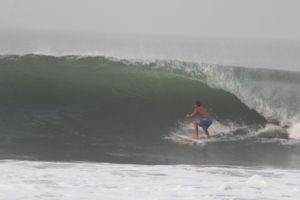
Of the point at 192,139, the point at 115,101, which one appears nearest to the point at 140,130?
the point at 192,139

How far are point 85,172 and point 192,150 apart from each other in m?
3.95

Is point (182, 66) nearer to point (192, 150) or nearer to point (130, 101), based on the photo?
point (130, 101)

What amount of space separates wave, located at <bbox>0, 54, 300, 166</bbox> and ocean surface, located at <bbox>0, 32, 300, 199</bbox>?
30mm

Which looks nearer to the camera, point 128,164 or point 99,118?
point 128,164

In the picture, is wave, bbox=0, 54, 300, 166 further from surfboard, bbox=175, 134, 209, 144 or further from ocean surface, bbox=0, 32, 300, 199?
surfboard, bbox=175, 134, 209, 144

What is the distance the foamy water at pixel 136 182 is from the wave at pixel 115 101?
1700 millimetres

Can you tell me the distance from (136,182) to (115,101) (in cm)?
784

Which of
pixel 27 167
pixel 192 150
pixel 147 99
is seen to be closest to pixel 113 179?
pixel 27 167

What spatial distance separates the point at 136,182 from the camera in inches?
311

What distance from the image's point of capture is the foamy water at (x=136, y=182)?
7043 mm

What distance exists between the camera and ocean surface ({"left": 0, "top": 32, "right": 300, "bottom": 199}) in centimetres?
774

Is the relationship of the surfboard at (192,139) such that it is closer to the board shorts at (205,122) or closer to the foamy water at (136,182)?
the board shorts at (205,122)

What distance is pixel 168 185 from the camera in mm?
7742

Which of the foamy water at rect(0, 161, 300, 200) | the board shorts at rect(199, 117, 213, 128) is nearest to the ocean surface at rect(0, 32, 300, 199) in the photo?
the foamy water at rect(0, 161, 300, 200)
